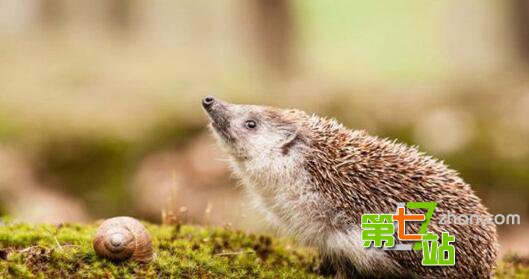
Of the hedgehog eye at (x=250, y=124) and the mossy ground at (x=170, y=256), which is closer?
the mossy ground at (x=170, y=256)

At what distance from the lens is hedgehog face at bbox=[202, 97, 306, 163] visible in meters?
7.04

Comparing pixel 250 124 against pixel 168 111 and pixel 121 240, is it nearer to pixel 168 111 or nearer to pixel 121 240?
pixel 121 240

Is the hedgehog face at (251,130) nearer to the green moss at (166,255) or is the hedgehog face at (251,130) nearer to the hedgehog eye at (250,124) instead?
the hedgehog eye at (250,124)

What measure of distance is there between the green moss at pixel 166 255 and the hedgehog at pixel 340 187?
0.43 metres

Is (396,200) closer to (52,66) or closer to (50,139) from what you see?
(50,139)

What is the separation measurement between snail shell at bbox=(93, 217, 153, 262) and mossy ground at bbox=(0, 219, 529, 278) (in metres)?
0.08

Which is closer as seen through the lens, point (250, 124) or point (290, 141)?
point (290, 141)

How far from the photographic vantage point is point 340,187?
6.57 metres

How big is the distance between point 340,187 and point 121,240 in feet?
6.43

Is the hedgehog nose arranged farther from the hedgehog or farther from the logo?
the logo

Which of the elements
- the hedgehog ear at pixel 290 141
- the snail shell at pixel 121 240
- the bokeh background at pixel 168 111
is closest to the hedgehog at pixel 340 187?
the hedgehog ear at pixel 290 141

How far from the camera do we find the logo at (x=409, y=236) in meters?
6.24

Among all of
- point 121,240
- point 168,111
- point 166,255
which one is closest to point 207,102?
point 166,255

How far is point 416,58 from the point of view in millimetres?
40188
